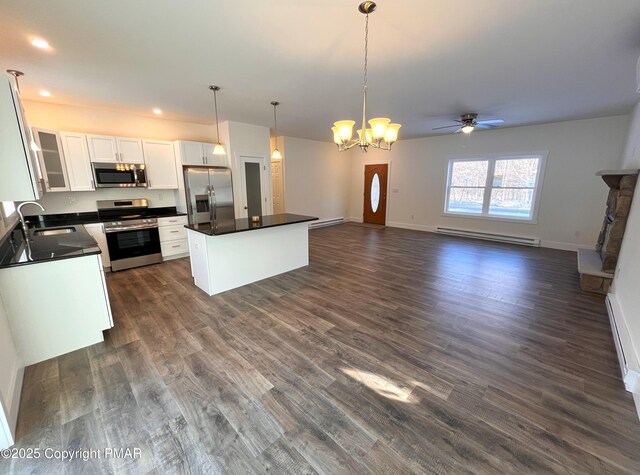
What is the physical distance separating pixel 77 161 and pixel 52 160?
28 centimetres

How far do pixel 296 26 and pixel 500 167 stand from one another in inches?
243

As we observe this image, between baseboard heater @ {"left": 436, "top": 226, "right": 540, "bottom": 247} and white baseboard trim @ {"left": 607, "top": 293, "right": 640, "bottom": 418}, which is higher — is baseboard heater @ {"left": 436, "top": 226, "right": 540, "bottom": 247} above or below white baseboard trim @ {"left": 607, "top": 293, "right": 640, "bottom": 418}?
above

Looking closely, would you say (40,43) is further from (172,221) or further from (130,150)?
(172,221)

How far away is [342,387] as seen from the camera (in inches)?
76.5

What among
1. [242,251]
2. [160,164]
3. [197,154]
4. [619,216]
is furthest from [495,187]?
[160,164]

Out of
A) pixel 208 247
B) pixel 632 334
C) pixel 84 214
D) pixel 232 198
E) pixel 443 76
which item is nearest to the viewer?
pixel 632 334

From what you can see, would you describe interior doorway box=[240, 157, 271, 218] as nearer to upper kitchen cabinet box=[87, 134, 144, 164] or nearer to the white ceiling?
the white ceiling

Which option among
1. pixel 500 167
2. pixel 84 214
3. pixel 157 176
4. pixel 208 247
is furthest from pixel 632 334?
pixel 84 214

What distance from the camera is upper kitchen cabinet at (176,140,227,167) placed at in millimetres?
4895

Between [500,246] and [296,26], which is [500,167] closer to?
[500,246]

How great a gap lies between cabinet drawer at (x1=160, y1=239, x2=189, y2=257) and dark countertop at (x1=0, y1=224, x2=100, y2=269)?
6.15 ft

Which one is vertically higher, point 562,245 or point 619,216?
point 619,216

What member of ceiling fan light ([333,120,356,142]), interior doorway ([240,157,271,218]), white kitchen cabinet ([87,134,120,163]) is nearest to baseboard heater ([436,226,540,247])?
interior doorway ([240,157,271,218])

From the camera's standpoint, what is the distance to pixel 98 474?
1.37 m
